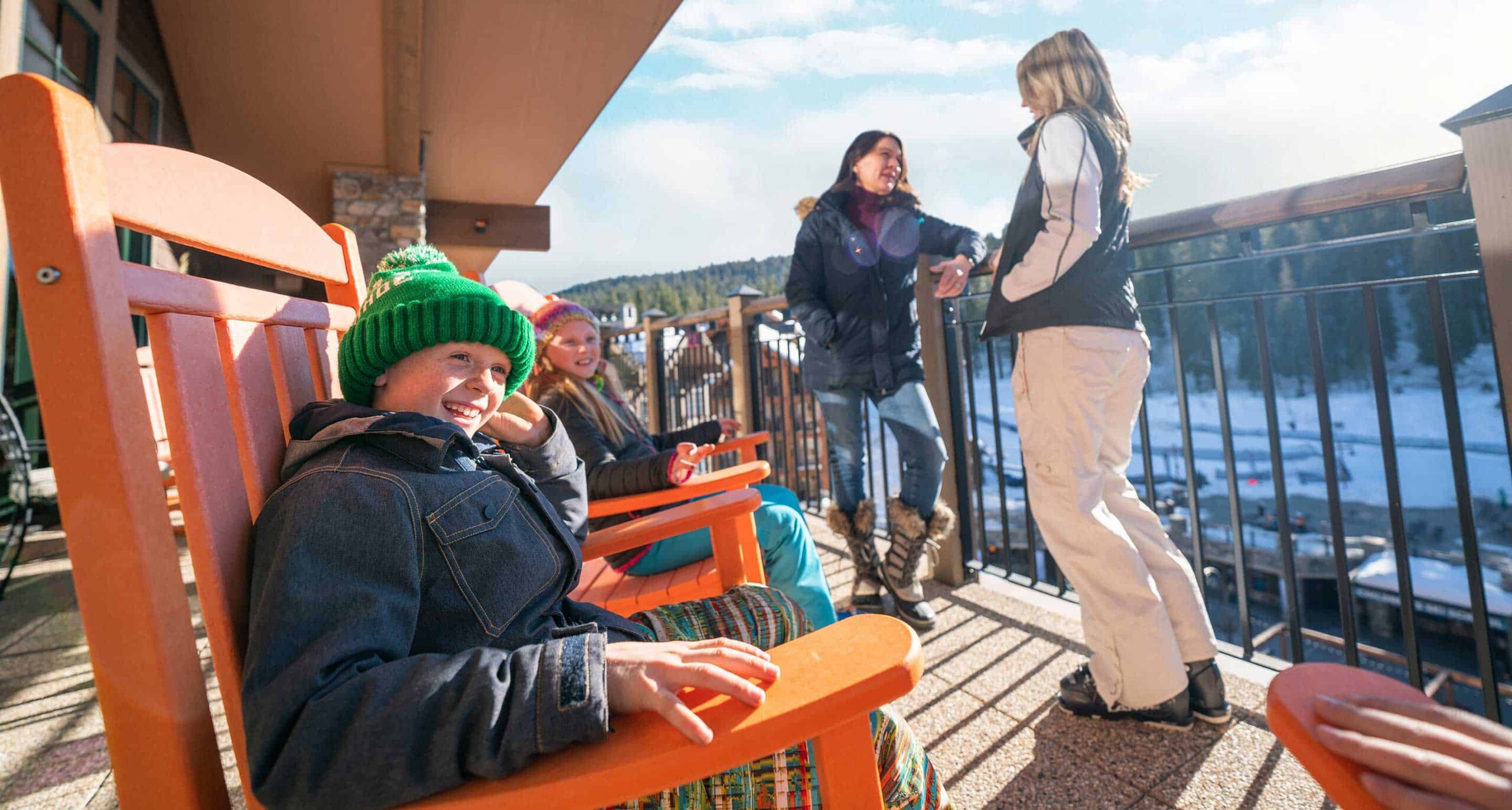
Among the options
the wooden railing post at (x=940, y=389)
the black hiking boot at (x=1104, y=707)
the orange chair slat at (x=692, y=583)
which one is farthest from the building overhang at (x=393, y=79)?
the black hiking boot at (x=1104, y=707)

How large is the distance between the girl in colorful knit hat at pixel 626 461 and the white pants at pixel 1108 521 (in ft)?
2.02

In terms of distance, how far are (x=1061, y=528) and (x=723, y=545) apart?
2.70 feet

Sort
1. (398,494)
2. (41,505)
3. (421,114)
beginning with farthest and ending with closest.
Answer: (421,114) → (41,505) → (398,494)

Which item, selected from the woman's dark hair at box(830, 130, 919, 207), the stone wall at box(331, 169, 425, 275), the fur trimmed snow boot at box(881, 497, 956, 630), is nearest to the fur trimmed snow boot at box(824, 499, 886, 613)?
the fur trimmed snow boot at box(881, 497, 956, 630)

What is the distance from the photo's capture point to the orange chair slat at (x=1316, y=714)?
17.9 inches

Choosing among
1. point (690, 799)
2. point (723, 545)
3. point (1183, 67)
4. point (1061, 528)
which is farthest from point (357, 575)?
point (1183, 67)

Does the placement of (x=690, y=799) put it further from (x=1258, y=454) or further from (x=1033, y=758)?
(x=1258, y=454)

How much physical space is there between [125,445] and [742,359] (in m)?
3.67

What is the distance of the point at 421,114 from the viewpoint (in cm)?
531

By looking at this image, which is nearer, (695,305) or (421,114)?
(421,114)

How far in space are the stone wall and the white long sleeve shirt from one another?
5194 mm

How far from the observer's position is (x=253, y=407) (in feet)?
2.97

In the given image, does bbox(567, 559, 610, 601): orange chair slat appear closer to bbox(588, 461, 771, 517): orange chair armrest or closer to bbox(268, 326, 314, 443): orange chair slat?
bbox(588, 461, 771, 517): orange chair armrest

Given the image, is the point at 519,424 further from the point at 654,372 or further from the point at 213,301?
the point at 654,372
